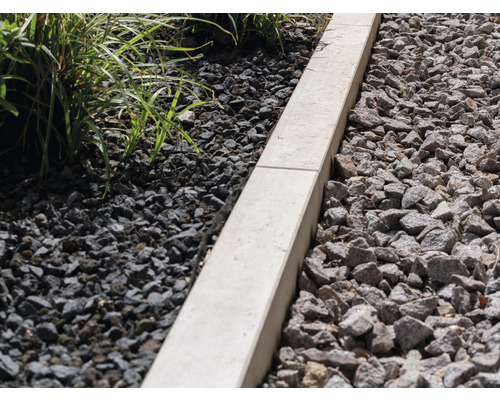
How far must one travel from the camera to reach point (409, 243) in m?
2.69

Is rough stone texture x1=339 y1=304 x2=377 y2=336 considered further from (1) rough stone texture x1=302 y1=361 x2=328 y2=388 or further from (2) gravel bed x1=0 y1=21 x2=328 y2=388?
(2) gravel bed x1=0 y1=21 x2=328 y2=388

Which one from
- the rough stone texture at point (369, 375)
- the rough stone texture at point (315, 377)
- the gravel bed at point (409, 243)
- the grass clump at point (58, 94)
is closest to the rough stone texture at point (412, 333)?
the gravel bed at point (409, 243)

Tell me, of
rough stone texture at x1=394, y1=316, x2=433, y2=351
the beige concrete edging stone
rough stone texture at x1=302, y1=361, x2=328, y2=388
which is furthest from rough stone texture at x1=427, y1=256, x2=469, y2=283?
rough stone texture at x1=302, y1=361, x2=328, y2=388

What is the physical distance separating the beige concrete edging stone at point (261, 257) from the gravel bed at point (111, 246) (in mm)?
84

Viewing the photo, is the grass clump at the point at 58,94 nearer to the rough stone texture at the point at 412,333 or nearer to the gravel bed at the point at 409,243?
the gravel bed at the point at 409,243

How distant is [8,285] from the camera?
220 centimetres

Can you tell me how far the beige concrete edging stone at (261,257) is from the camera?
1.89m

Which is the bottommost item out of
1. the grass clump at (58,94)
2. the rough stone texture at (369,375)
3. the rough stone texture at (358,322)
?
the rough stone texture at (369,375)

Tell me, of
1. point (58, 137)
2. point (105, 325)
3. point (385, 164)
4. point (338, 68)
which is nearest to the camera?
point (105, 325)

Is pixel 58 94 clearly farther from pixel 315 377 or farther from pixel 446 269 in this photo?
pixel 446 269

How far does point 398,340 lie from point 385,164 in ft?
3.71

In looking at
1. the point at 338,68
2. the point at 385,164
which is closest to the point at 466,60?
the point at 338,68

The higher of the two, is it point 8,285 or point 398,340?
point 8,285

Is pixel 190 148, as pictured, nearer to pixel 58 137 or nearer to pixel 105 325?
pixel 58 137
